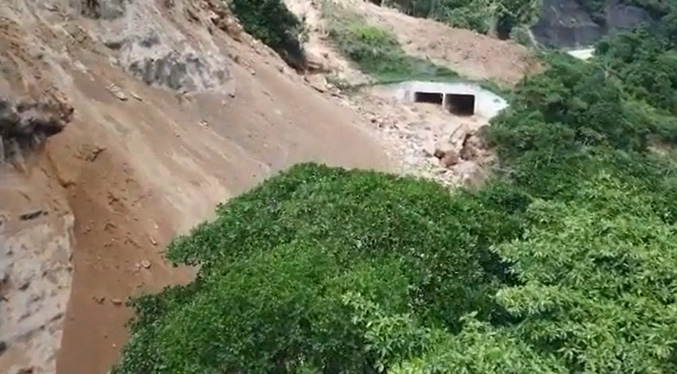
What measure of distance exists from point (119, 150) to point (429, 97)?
1624cm

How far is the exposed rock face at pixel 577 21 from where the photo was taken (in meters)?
50.4

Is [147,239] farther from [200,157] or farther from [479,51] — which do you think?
[479,51]

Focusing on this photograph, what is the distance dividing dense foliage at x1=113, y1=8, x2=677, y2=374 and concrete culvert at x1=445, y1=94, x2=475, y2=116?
17795mm

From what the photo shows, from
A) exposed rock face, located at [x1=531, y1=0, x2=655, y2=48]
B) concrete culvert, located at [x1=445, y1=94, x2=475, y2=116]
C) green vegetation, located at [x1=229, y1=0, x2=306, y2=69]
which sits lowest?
exposed rock face, located at [x1=531, y1=0, x2=655, y2=48]

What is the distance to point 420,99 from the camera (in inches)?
1088

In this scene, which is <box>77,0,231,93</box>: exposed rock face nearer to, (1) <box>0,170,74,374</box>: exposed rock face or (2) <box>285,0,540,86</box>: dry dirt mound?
(1) <box>0,170,74,374</box>: exposed rock face

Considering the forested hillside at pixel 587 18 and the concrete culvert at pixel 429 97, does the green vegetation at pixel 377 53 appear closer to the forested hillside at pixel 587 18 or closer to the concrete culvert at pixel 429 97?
the concrete culvert at pixel 429 97

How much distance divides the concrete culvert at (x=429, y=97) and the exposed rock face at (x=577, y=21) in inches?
965

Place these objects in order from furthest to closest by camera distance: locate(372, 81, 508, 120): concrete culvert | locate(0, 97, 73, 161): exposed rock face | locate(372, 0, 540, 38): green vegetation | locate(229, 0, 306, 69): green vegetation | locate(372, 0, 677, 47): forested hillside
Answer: locate(372, 0, 677, 47): forested hillside
locate(372, 0, 540, 38): green vegetation
locate(372, 81, 508, 120): concrete culvert
locate(229, 0, 306, 69): green vegetation
locate(0, 97, 73, 161): exposed rock face

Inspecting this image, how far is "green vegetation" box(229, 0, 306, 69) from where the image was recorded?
2388 cm

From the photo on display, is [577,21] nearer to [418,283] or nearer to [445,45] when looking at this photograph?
[445,45]

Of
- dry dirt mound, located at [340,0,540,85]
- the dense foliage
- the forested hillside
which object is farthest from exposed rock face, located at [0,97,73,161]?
the forested hillside

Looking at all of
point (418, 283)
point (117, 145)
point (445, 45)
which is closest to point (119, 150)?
point (117, 145)

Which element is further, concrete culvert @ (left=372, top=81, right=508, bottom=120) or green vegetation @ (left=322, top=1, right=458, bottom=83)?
green vegetation @ (left=322, top=1, right=458, bottom=83)
